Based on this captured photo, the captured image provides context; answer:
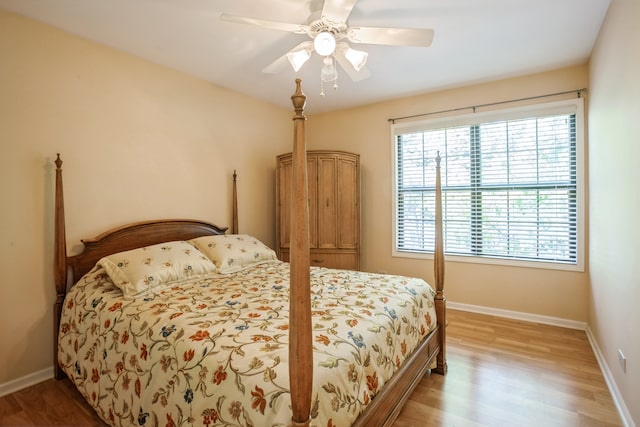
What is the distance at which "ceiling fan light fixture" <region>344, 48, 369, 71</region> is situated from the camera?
6.95 ft

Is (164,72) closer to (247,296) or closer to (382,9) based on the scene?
(382,9)

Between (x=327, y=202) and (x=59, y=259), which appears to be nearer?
(x=59, y=259)

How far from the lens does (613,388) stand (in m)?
2.00

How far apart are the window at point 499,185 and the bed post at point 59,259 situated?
10.9 ft

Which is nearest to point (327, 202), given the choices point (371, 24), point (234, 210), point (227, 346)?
point (234, 210)

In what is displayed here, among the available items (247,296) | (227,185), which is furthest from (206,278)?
(227,185)

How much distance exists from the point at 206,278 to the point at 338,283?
3.44ft

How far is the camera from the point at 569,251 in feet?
10.3

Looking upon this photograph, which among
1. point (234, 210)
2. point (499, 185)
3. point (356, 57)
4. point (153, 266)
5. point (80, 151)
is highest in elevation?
point (356, 57)

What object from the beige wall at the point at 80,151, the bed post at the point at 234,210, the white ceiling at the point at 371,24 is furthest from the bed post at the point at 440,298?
the beige wall at the point at 80,151

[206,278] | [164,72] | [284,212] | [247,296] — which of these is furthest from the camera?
[284,212]

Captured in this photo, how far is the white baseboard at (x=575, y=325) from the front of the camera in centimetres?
182

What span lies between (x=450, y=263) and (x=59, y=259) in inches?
145

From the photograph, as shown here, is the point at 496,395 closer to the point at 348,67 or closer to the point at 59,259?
the point at 348,67
